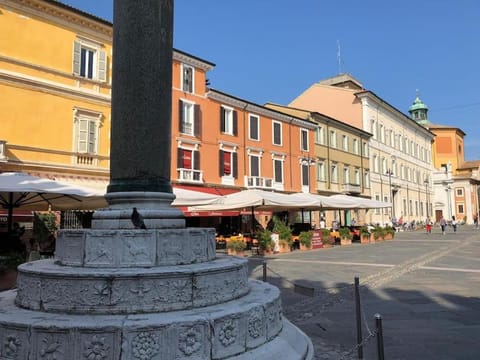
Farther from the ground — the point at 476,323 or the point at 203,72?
the point at 203,72

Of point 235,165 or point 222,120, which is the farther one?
point 235,165

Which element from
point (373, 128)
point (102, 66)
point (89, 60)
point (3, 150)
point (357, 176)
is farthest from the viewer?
point (373, 128)

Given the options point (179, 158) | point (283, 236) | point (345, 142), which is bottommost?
point (283, 236)

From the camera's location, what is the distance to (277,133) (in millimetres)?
31953

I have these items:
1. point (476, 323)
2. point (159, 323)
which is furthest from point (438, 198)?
point (159, 323)

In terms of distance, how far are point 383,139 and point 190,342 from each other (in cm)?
4776

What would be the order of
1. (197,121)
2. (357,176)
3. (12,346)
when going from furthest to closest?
(357,176) → (197,121) → (12,346)

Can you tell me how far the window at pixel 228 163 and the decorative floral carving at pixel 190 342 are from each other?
2382 cm

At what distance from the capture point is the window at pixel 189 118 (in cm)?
2448

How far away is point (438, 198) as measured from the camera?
70.3 m

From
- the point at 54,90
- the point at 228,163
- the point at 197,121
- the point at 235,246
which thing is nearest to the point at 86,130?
the point at 54,90

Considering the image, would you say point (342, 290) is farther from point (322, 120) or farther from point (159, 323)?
point (322, 120)

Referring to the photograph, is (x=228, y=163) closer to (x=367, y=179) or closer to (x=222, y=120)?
(x=222, y=120)

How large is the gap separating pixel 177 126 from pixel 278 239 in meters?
Result: 9.99
